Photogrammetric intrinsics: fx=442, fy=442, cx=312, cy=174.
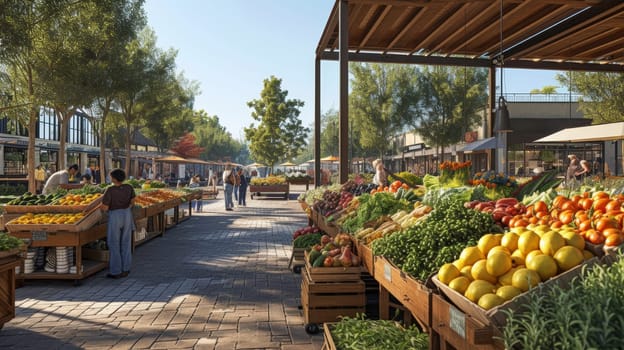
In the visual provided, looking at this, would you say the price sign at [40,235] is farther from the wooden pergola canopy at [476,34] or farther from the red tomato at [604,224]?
the red tomato at [604,224]

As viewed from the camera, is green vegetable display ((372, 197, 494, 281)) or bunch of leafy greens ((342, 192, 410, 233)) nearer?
green vegetable display ((372, 197, 494, 281))

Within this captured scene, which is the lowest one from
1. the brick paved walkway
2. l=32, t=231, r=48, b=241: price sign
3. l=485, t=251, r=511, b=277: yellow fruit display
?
the brick paved walkway

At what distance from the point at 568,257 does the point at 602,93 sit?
2489 cm

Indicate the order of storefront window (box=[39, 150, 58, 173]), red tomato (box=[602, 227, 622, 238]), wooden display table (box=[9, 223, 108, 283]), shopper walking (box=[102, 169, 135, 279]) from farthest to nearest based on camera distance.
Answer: storefront window (box=[39, 150, 58, 173]) < shopper walking (box=[102, 169, 135, 279]) < wooden display table (box=[9, 223, 108, 283]) < red tomato (box=[602, 227, 622, 238])

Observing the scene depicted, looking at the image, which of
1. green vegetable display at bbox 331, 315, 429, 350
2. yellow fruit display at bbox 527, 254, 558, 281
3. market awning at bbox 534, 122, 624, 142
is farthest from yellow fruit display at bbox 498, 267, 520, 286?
market awning at bbox 534, 122, 624, 142

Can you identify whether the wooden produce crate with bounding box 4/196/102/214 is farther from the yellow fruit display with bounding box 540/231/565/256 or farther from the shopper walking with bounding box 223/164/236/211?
the shopper walking with bounding box 223/164/236/211

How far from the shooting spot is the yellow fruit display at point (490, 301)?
2217 millimetres

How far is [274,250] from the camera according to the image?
924 centimetres

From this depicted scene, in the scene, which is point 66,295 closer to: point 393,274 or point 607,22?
point 393,274

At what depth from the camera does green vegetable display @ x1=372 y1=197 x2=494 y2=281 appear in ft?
10.4

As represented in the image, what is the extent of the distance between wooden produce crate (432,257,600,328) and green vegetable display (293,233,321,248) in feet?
15.8

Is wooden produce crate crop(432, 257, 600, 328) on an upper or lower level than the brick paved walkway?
upper

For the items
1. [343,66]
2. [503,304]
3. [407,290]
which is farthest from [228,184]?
[503,304]

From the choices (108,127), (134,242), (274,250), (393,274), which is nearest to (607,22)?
(274,250)
